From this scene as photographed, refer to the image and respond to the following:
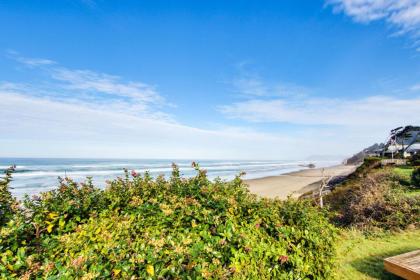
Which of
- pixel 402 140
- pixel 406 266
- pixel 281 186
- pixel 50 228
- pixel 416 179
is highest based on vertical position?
pixel 402 140

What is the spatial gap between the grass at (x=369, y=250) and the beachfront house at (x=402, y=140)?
3184 cm

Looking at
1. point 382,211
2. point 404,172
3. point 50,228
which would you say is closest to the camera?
point 50,228

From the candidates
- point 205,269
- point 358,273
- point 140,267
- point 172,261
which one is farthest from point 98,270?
point 358,273

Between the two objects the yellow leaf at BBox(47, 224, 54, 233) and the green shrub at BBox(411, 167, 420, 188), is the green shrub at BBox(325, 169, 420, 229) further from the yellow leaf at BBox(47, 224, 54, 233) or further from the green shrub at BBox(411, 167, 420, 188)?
the yellow leaf at BBox(47, 224, 54, 233)

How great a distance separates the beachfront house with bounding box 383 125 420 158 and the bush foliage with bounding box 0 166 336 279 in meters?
38.3

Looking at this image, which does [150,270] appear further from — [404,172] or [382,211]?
[404,172]

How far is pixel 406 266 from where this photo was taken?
4.92 m

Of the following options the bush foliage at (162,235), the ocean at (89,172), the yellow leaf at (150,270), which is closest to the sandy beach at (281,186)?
the ocean at (89,172)

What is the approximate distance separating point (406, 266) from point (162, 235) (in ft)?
16.0

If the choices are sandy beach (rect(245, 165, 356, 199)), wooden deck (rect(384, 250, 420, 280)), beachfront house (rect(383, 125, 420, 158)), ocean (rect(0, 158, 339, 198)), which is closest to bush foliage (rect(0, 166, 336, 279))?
ocean (rect(0, 158, 339, 198))

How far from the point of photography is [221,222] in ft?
11.3

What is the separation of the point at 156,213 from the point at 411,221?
10153 mm

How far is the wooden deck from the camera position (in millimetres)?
4734

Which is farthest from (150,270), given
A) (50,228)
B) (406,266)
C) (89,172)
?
(89,172)
